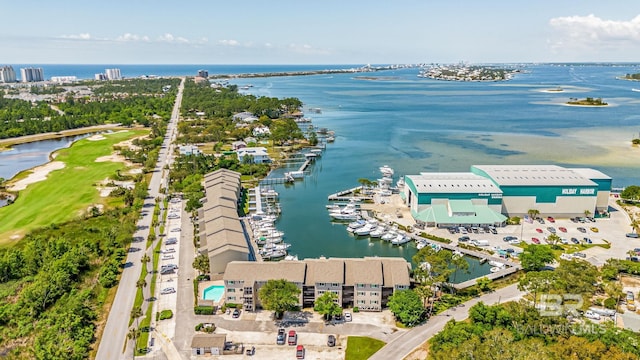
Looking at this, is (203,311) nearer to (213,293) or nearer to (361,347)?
(213,293)

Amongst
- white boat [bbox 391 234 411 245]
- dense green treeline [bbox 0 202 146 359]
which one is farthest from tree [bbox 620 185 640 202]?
dense green treeline [bbox 0 202 146 359]

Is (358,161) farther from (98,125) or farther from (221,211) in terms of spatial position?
(98,125)

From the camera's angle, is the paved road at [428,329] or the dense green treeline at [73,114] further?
the dense green treeline at [73,114]

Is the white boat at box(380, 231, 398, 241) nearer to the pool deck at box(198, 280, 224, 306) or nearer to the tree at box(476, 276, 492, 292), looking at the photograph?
the tree at box(476, 276, 492, 292)

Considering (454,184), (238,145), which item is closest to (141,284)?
(454,184)

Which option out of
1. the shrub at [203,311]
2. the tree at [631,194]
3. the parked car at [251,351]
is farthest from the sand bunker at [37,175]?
the tree at [631,194]

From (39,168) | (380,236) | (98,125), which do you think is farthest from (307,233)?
(98,125)

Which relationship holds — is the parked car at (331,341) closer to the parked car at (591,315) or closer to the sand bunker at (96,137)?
the parked car at (591,315)
